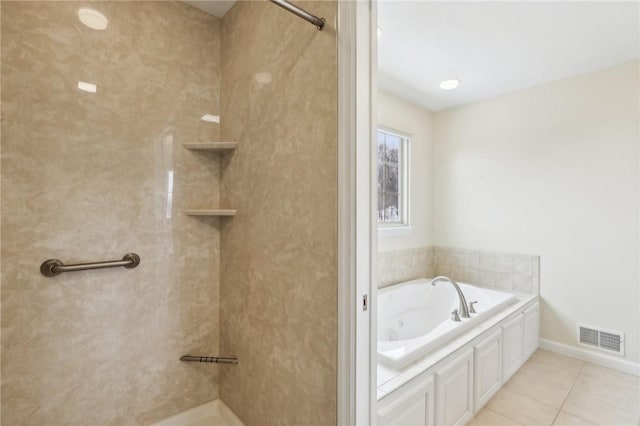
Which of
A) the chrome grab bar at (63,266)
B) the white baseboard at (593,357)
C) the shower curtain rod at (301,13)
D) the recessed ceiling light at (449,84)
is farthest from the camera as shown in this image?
the recessed ceiling light at (449,84)

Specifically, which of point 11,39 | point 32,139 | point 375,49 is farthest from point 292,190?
point 11,39

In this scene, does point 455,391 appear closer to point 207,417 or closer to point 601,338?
point 207,417

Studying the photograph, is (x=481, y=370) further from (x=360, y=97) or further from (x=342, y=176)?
(x=360, y=97)

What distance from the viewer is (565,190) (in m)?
2.65

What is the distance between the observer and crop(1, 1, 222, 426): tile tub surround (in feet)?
4.16

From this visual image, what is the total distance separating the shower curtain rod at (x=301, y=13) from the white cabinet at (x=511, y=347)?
236 centimetres

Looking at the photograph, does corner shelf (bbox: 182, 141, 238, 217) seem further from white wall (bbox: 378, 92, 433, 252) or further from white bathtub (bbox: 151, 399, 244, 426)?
white wall (bbox: 378, 92, 433, 252)

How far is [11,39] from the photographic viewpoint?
1.25 m

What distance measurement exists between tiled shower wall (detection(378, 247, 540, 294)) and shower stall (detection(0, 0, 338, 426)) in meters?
1.77

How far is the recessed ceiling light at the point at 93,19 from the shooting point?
1390 millimetres

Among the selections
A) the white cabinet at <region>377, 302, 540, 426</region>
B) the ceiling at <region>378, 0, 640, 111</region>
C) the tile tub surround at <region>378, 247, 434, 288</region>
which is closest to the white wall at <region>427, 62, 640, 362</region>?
the ceiling at <region>378, 0, 640, 111</region>

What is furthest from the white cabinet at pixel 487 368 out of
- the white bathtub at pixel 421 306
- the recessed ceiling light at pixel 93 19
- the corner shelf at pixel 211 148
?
the recessed ceiling light at pixel 93 19

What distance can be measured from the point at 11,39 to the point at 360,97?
152 centimetres

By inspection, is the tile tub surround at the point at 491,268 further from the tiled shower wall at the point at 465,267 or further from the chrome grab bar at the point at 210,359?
the chrome grab bar at the point at 210,359
